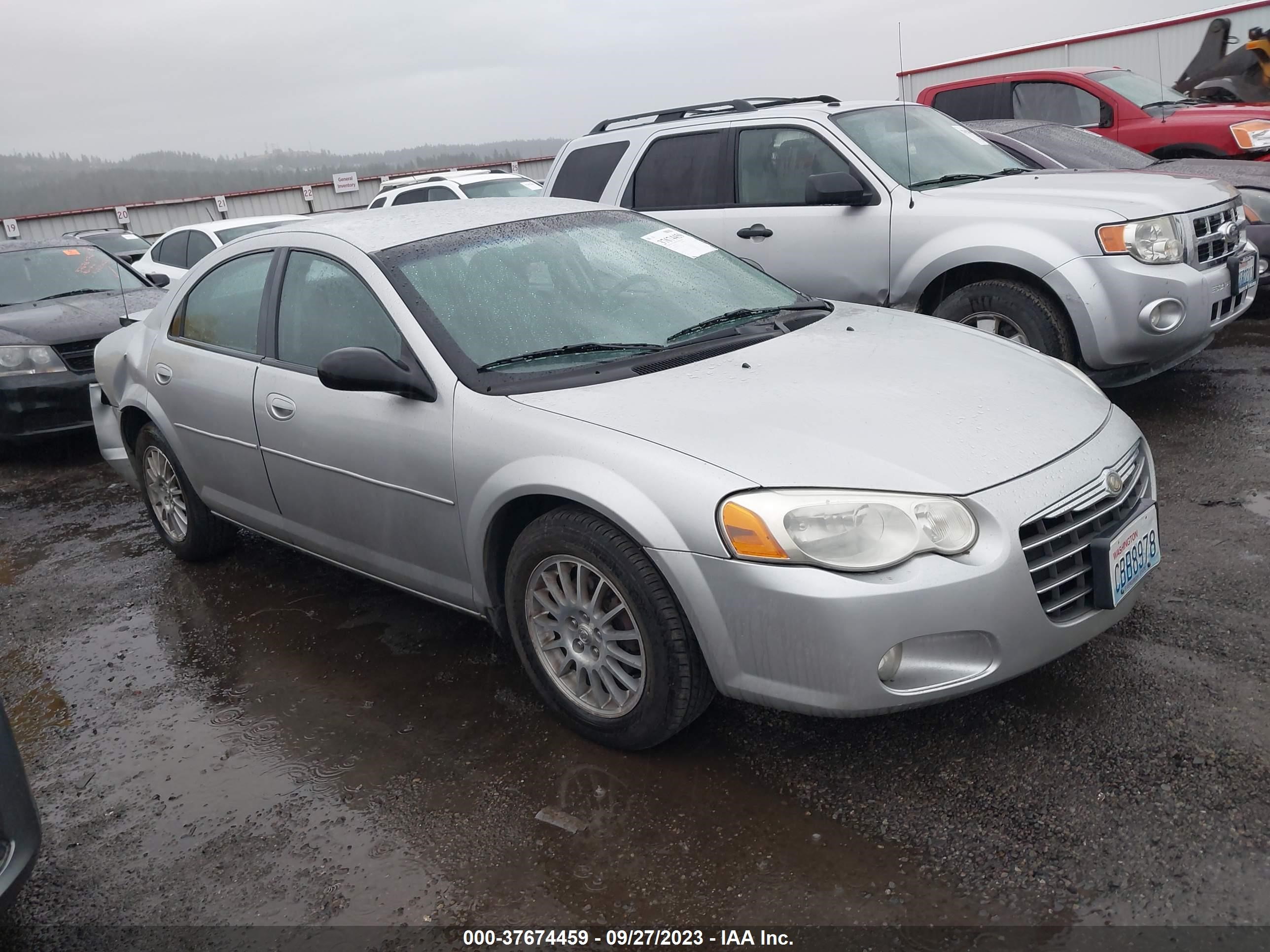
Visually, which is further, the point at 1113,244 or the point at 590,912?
the point at 1113,244

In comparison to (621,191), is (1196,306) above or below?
below

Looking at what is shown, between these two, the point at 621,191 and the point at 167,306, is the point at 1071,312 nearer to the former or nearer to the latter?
the point at 621,191

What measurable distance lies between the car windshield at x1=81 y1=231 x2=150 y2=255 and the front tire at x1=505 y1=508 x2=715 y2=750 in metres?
16.0

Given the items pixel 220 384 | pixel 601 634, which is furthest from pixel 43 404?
pixel 601 634

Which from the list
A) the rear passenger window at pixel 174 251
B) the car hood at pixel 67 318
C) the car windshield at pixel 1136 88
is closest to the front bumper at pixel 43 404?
the car hood at pixel 67 318

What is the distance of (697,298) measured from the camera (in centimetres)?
375

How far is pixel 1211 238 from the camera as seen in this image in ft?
17.5

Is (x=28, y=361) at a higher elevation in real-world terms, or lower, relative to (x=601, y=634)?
higher

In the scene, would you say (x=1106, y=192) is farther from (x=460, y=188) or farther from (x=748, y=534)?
(x=460, y=188)

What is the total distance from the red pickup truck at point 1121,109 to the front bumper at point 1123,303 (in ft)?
16.0

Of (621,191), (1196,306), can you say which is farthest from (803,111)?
(1196,306)

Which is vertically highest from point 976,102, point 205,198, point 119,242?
point 205,198

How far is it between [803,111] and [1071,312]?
6.95 ft

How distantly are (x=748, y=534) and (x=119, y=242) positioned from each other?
709 inches
